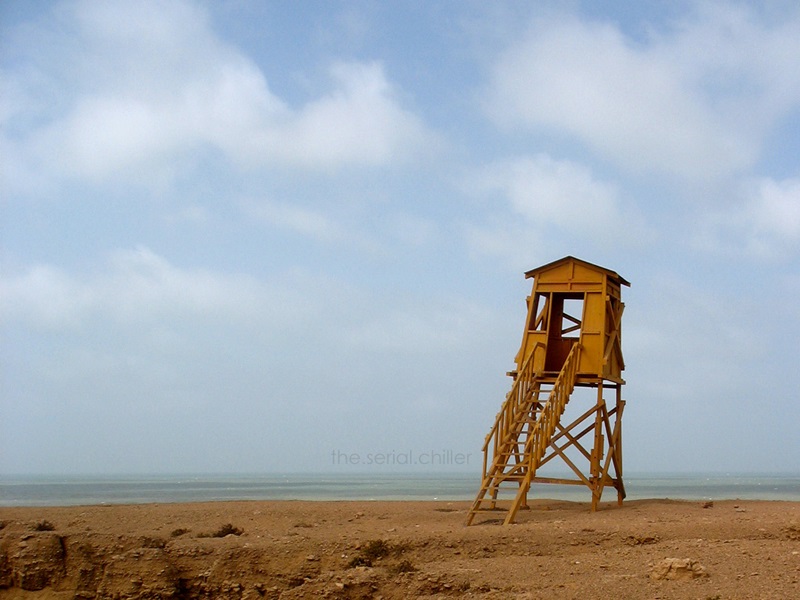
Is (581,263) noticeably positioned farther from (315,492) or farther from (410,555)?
(315,492)

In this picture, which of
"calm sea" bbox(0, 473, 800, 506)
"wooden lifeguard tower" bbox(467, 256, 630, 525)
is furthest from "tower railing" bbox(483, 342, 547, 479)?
"calm sea" bbox(0, 473, 800, 506)

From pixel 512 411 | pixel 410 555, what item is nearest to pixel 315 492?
pixel 512 411

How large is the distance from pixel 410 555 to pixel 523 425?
20.7 feet

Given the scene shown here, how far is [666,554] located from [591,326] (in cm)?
877

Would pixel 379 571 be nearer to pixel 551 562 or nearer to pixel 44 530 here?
pixel 551 562

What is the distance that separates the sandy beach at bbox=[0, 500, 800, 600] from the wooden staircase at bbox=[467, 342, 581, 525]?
1059mm

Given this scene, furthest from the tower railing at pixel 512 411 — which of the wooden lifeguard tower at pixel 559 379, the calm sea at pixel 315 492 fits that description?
the calm sea at pixel 315 492

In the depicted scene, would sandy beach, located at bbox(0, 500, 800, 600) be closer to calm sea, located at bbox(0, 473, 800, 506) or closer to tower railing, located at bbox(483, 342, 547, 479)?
tower railing, located at bbox(483, 342, 547, 479)

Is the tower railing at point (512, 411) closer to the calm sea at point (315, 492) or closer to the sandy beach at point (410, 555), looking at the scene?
the sandy beach at point (410, 555)

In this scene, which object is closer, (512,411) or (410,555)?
(410,555)

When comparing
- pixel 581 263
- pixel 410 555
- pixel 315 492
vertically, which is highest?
pixel 581 263

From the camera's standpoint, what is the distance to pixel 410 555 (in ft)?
55.2

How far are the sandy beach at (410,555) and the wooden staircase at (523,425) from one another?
1.06 m

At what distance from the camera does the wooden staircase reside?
69.5 ft
